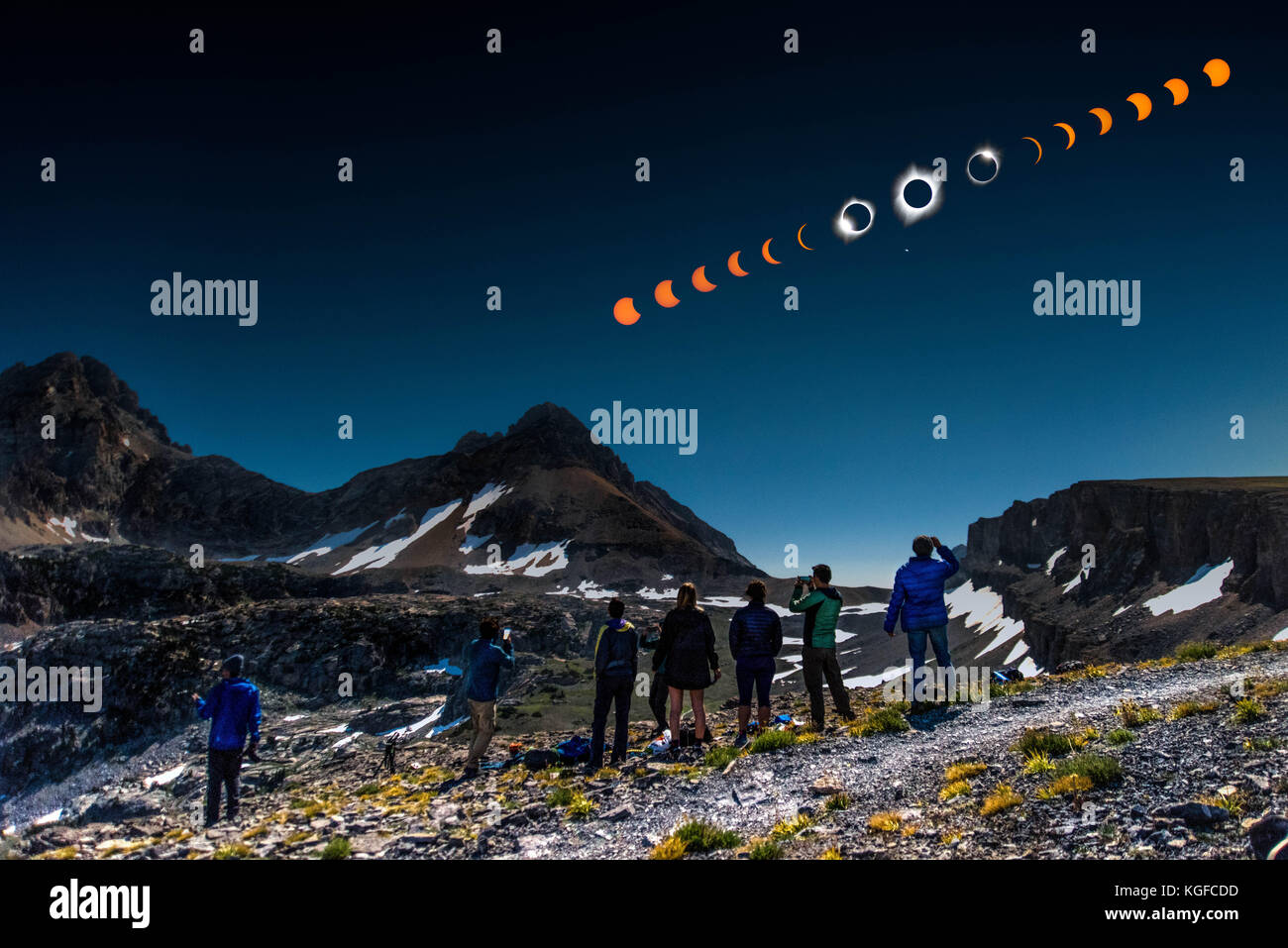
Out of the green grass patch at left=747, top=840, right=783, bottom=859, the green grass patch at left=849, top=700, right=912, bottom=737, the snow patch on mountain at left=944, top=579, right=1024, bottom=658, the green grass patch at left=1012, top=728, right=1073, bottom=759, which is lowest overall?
the snow patch on mountain at left=944, top=579, right=1024, bottom=658

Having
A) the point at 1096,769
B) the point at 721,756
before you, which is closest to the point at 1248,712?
the point at 1096,769

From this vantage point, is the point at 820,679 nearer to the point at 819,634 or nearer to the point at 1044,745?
the point at 819,634

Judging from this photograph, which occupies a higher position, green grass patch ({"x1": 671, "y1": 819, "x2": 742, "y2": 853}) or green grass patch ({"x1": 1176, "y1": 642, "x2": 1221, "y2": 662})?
green grass patch ({"x1": 671, "y1": 819, "x2": 742, "y2": 853})

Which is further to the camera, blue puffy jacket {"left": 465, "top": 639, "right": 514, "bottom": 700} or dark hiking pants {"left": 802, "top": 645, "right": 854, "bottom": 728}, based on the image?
dark hiking pants {"left": 802, "top": 645, "right": 854, "bottom": 728}

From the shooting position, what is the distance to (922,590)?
13.7 metres

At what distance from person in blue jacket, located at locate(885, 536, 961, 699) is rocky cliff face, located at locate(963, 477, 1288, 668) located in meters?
73.3

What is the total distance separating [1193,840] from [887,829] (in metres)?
2.88

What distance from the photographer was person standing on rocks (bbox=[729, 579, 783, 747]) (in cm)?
1352

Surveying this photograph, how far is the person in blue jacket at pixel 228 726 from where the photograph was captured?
12.7 metres

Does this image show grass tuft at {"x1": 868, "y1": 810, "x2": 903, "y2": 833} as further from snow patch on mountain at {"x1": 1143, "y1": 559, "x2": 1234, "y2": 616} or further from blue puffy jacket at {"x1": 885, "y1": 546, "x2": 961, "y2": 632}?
snow patch on mountain at {"x1": 1143, "y1": 559, "x2": 1234, "y2": 616}

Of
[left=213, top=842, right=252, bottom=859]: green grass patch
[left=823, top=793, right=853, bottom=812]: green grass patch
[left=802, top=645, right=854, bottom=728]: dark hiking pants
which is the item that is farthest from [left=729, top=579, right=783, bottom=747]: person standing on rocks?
[left=213, top=842, right=252, bottom=859]: green grass patch

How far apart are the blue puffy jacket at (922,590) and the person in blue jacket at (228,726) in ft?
43.3
